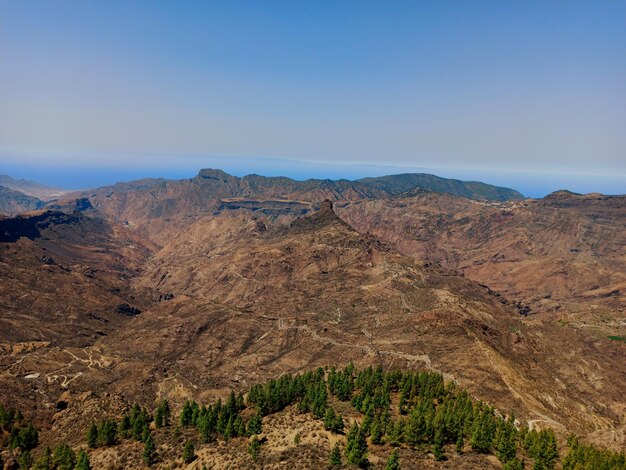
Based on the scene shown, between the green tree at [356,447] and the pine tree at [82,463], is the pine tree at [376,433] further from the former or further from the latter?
the pine tree at [82,463]

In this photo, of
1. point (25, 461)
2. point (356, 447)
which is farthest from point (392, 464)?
point (25, 461)

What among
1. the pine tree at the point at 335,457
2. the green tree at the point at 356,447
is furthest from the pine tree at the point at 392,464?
the pine tree at the point at 335,457

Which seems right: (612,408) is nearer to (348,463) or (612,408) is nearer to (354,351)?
(354,351)

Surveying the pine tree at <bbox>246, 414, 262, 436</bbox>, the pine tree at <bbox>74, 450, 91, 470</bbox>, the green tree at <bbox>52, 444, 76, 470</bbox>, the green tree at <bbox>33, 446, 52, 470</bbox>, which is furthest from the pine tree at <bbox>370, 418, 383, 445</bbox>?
the green tree at <bbox>33, 446, 52, 470</bbox>

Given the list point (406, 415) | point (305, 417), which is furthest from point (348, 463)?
point (406, 415)

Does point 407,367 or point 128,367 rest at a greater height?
point 407,367

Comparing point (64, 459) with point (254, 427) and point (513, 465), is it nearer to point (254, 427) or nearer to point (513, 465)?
point (254, 427)

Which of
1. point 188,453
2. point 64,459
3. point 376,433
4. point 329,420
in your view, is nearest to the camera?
point 188,453

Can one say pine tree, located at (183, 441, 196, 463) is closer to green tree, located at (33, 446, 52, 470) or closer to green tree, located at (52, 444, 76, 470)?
green tree, located at (52, 444, 76, 470)

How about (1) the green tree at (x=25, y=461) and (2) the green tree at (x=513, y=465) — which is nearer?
(2) the green tree at (x=513, y=465)

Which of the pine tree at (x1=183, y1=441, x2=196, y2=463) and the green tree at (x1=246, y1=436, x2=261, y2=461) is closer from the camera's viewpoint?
the green tree at (x1=246, y1=436, x2=261, y2=461)

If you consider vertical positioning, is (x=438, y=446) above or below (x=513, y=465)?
below
